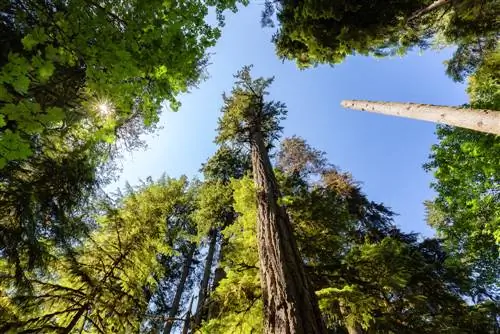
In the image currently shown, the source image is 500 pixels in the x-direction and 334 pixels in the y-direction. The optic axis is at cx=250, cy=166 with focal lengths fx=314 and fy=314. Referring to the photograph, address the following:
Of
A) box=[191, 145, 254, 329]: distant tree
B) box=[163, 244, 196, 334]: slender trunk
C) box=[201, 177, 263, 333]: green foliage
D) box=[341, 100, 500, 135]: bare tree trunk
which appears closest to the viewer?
box=[341, 100, 500, 135]: bare tree trunk

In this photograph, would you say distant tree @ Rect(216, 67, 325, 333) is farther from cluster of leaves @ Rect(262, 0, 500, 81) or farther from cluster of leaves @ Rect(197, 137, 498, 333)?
cluster of leaves @ Rect(262, 0, 500, 81)

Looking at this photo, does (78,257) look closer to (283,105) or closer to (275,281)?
(275,281)

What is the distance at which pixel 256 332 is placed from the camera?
541cm

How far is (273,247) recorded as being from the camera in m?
5.29

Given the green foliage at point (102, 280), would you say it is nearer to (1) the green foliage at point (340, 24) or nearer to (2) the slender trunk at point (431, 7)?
(1) the green foliage at point (340, 24)

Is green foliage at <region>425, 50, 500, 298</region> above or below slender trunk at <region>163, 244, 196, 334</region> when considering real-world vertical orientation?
above

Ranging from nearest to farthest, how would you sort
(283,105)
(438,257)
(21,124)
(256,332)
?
(21,124) < (256,332) < (283,105) < (438,257)

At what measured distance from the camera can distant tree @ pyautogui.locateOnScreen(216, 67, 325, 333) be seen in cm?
393

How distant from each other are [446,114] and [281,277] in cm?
456

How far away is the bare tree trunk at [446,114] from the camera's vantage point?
517cm

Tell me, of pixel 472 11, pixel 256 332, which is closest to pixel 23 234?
pixel 256 332

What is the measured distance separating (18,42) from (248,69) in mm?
8642

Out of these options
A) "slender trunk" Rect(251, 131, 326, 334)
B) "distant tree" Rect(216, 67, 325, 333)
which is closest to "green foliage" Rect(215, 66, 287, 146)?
"distant tree" Rect(216, 67, 325, 333)

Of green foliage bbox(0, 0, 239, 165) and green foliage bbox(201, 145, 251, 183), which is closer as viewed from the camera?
green foliage bbox(0, 0, 239, 165)
